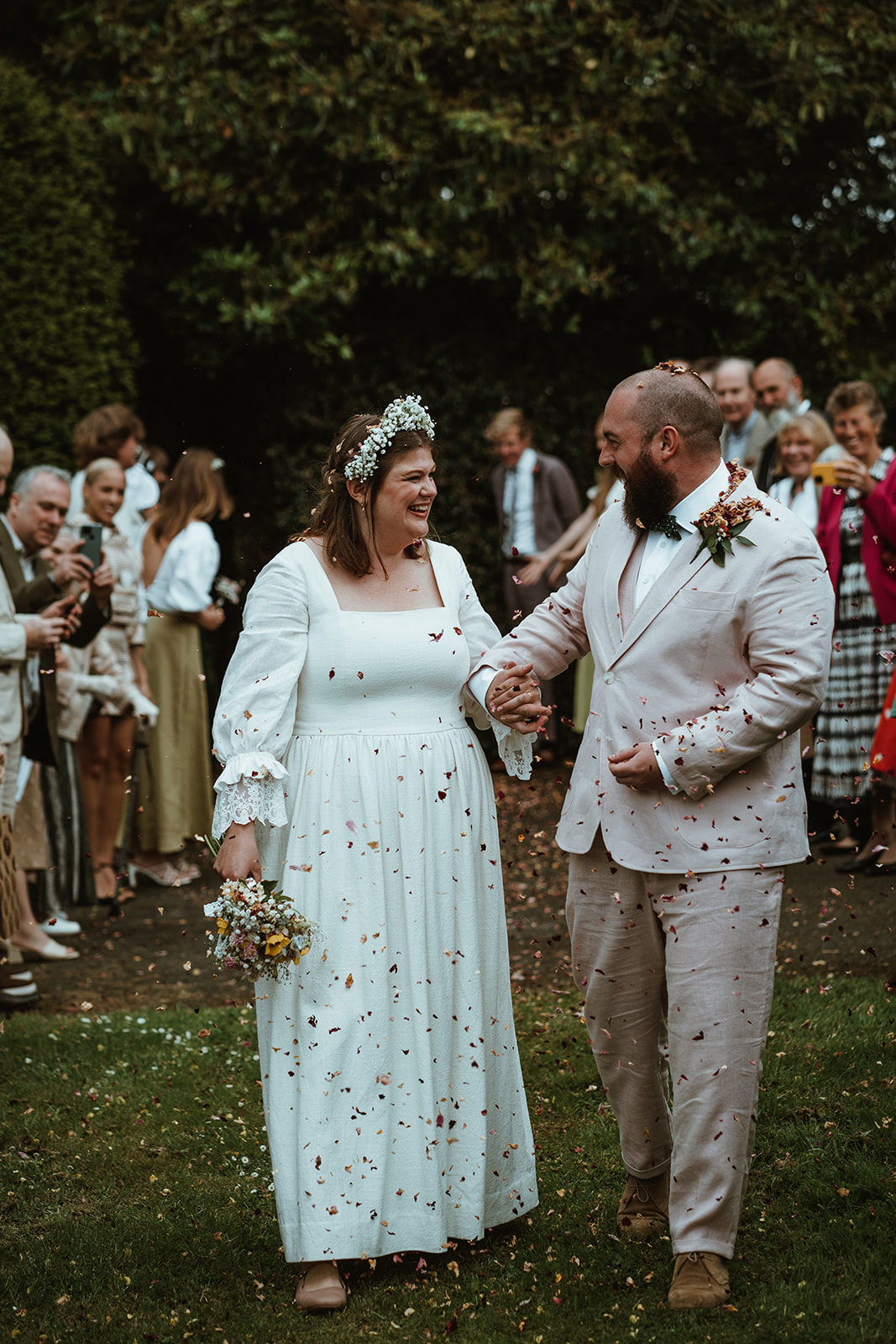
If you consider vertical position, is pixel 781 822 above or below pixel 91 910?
above

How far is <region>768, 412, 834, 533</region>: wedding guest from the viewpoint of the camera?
752 cm

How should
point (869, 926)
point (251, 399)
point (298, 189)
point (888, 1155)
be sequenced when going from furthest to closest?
1. point (251, 399)
2. point (298, 189)
3. point (869, 926)
4. point (888, 1155)

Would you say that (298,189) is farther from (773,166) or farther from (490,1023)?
(490,1023)

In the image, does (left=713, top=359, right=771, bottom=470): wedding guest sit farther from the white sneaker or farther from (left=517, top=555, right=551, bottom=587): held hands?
the white sneaker

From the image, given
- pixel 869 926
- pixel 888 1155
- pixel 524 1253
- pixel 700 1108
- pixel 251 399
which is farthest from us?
pixel 251 399

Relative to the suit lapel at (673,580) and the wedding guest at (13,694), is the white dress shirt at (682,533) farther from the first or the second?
the wedding guest at (13,694)

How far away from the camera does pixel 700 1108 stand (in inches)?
132

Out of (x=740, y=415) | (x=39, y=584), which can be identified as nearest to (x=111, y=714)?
(x=39, y=584)

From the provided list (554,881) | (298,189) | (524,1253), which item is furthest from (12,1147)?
(298,189)

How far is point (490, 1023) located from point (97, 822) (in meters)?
4.57

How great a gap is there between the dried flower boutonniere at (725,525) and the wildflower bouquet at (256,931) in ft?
4.58

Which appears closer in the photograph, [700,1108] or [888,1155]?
[700,1108]

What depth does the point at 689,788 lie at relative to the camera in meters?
3.39

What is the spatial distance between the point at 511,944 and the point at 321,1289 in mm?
3134
